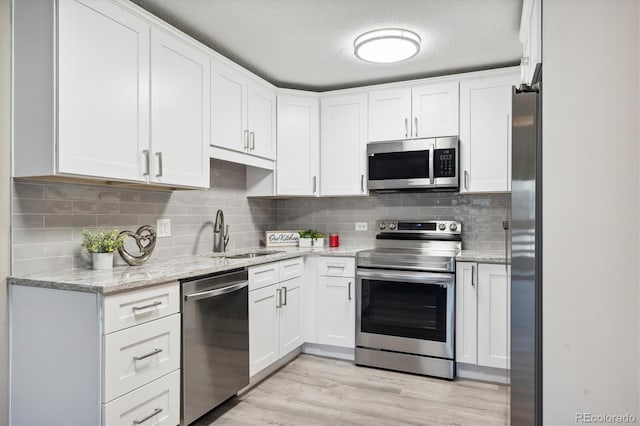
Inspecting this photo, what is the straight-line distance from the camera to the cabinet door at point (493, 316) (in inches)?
114

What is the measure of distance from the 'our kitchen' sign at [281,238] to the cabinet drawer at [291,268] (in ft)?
1.59

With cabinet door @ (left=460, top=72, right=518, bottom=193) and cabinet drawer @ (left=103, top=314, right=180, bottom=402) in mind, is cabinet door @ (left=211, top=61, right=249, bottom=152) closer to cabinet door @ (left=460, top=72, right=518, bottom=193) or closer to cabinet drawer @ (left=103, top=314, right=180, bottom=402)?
cabinet drawer @ (left=103, top=314, right=180, bottom=402)

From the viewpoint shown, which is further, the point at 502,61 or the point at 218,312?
the point at 502,61

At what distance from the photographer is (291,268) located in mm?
3268

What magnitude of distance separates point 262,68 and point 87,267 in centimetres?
199

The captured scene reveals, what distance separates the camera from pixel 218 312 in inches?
94.5

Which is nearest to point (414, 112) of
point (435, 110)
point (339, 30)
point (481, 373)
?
point (435, 110)

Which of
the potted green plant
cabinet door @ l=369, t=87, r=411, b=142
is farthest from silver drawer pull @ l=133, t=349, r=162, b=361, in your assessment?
cabinet door @ l=369, t=87, r=411, b=142

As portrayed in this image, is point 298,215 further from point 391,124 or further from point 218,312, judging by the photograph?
point 218,312

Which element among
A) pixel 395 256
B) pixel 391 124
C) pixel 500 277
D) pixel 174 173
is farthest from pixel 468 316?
pixel 174 173

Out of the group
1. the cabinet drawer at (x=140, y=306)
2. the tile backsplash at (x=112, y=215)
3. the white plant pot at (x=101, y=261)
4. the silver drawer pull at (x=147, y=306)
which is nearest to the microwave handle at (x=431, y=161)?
the tile backsplash at (x=112, y=215)

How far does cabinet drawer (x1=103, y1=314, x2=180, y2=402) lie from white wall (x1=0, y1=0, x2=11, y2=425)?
2.00ft

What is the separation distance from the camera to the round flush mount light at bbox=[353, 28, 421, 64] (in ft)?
8.69

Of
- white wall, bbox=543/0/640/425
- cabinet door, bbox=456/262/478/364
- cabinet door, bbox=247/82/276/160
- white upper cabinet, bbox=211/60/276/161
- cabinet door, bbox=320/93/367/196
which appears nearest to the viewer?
white wall, bbox=543/0/640/425
